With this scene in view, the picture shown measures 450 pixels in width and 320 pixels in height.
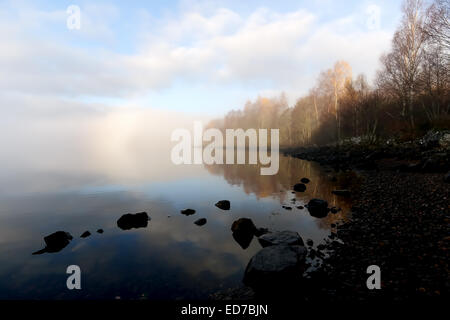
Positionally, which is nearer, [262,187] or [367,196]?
[367,196]

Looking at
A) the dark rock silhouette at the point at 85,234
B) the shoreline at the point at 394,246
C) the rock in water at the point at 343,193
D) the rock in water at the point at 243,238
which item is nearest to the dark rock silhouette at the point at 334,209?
the shoreline at the point at 394,246

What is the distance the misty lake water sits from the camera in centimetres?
739

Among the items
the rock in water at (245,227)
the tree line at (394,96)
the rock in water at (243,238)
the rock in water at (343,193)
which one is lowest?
the rock in water at (243,238)

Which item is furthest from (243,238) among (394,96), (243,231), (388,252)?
(394,96)

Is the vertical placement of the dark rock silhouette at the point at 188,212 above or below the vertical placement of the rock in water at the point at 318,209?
below

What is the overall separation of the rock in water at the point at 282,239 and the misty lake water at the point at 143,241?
67cm

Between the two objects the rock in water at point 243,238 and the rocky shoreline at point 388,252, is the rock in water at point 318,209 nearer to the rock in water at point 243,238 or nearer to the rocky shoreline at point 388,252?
the rocky shoreline at point 388,252

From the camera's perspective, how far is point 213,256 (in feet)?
Result: 29.7

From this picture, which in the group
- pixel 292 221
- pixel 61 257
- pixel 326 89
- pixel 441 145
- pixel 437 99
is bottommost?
pixel 61 257

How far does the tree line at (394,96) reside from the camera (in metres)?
24.9

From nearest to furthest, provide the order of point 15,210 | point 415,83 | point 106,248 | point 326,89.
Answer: point 106,248
point 15,210
point 415,83
point 326,89

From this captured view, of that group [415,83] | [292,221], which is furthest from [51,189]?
[415,83]
